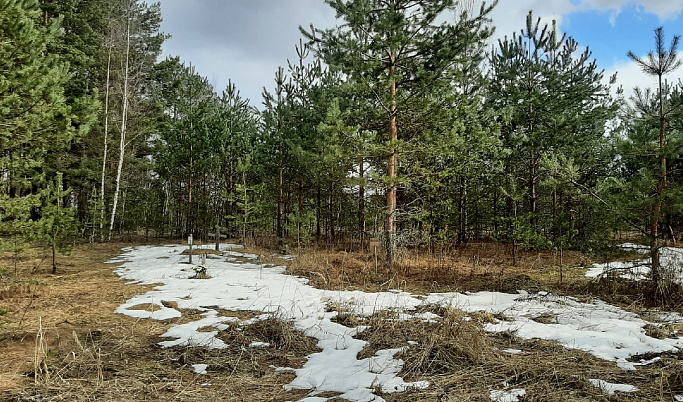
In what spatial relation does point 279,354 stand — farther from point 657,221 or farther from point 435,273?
point 657,221

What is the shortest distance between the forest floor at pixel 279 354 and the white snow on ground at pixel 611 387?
0.01m

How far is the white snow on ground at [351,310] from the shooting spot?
11.6 feet

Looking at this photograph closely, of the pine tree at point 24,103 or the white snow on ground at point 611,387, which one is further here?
the pine tree at point 24,103

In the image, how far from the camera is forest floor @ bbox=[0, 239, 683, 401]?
9.84ft

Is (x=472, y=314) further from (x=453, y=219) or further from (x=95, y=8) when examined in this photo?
(x=95, y=8)

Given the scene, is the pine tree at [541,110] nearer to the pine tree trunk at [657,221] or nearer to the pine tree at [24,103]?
the pine tree trunk at [657,221]

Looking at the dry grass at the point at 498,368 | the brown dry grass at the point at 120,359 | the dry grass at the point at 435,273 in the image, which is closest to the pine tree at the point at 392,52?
the dry grass at the point at 435,273

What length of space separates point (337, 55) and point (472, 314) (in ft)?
22.9

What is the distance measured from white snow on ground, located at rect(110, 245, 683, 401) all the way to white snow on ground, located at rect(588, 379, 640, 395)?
61 centimetres

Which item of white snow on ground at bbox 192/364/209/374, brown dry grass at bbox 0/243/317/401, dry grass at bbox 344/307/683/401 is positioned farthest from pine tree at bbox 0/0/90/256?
dry grass at bbox 344/307/683/401

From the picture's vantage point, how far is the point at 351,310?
18.7ft

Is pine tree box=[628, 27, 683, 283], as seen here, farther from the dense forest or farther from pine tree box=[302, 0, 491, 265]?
pine tree box=[302, 0, 491, 265]

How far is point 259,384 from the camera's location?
3.30 meters

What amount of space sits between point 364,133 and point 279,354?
5994 millimetres
